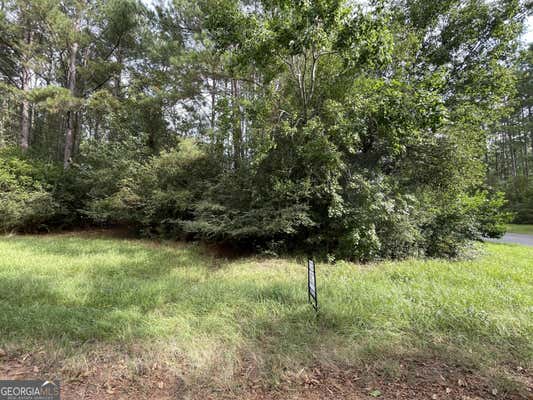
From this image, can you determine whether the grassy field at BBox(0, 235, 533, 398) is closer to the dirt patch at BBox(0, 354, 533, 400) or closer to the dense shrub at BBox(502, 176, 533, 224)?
the dirt patch at BBox(0, 354, 533, 400)

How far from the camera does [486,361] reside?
88.7 inches

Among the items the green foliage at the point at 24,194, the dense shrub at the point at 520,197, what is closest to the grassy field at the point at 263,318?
the green foliage at the point at 24,194

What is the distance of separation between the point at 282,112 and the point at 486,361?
637 cm

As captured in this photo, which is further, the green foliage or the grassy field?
the green foliage

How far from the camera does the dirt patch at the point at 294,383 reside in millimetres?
1915

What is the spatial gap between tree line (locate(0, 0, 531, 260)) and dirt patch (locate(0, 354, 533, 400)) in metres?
3.90

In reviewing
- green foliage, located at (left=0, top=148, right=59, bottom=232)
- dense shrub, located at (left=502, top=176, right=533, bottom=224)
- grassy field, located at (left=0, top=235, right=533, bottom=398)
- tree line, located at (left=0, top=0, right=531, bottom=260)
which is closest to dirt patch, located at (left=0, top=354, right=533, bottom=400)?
grassy field, located at (left=0, top=235, right=533, bottom=398)

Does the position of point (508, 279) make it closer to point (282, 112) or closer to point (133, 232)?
point (282, 112)

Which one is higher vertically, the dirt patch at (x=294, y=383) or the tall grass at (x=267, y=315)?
the tall grass at (x=267, y=315)

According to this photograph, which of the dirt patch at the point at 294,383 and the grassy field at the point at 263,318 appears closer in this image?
the dirt patch at the point at 294,383

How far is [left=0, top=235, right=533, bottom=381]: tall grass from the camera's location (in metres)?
2.37

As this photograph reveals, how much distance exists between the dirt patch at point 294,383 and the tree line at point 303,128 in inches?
154

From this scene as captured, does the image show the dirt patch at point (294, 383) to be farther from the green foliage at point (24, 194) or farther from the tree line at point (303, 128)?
the green foliage at point (24, 194)

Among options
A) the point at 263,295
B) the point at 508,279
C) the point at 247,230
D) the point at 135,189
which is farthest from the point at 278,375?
the point at 135,189
